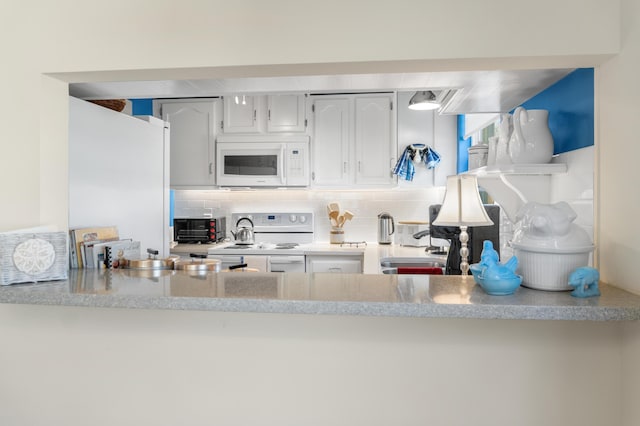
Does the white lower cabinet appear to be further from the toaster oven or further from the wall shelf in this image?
the wall shelf

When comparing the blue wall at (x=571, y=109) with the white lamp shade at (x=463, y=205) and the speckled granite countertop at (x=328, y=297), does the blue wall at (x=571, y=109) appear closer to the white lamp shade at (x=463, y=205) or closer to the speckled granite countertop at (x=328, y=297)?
the white lamp shade at (x=463, y=205)

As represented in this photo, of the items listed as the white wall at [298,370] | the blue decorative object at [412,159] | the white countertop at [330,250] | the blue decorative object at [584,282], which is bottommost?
the white wall at [298,370]

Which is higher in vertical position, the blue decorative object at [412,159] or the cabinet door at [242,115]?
the cabinet door at [242,115]

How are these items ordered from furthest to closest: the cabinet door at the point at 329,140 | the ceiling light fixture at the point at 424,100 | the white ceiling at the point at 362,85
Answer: the cabinet door at the point at 329,140, the ceiling light fixture at the point at 424,100, the white ceiling at the point at 362,85

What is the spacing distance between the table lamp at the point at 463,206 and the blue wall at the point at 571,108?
432mm

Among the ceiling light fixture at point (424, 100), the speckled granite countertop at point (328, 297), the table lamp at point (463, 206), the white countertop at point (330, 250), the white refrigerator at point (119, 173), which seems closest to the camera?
the speckled granite countertop at point (328, 297)

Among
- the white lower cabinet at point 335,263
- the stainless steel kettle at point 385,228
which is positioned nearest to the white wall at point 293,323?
the white lower cabinet at point 335,263

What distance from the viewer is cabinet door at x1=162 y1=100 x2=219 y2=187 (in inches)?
171

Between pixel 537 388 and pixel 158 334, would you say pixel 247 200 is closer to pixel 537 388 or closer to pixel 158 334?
pixel 158 334

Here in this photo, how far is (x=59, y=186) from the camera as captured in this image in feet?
5.54

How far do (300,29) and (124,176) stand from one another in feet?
4.24

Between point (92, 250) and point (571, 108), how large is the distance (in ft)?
6.92

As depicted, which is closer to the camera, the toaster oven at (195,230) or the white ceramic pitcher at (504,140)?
the white ceramic pitcher at (504,140)

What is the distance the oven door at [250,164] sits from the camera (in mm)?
4234
